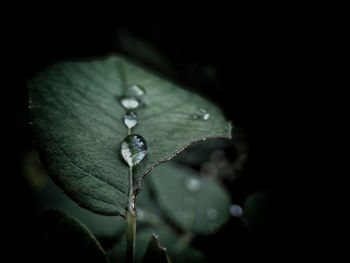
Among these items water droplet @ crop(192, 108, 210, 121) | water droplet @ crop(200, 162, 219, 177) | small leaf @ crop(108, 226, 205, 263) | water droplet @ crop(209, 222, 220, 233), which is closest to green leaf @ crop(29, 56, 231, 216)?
water droplet @ crop(192, 108, 210, 121)

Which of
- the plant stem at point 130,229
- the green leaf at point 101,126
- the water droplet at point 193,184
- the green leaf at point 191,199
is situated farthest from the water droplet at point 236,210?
the plant stem at point 130,229

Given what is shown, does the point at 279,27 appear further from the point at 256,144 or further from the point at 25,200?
the point at 25,200

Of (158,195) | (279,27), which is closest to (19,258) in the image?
(158,195)

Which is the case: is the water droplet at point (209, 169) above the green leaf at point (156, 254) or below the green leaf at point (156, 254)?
above

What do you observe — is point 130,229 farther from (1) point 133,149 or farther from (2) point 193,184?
(2) point 193,184

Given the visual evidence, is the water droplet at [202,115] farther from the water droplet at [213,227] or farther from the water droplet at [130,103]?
the water droplet at [213,227]

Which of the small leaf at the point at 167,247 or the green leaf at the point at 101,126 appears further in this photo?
the small leaf at the point at 167,247
